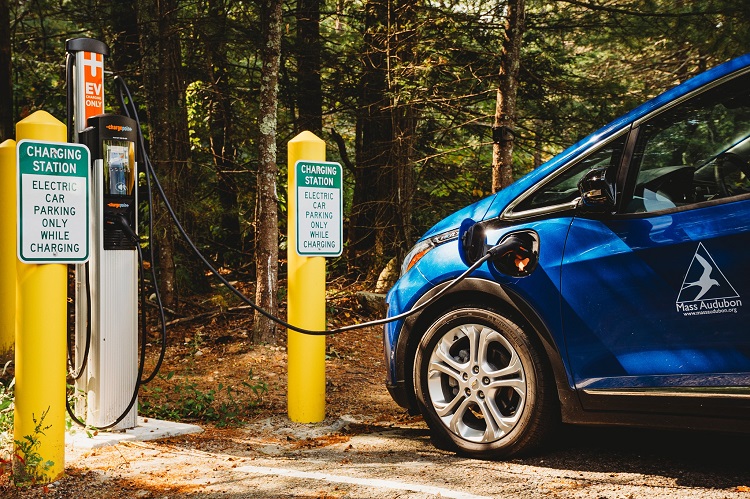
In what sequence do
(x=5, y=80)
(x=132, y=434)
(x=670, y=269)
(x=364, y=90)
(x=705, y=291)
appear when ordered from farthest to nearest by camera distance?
(x=364, y=90)
(x=5, y=80)
(x=132, y=434)
(x=670, y=269)
(x=705, y=291)

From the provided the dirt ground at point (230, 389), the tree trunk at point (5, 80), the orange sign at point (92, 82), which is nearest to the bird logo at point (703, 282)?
the dirt ground at point (230, 389)

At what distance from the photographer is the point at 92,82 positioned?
5.27 m

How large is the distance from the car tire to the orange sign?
2.63 metres

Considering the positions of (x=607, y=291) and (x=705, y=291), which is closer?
(x=705, y=291)

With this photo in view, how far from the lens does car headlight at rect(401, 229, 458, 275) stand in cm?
484

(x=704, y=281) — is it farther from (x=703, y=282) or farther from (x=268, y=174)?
(x=268, y=174)

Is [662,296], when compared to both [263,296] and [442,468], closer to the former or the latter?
[442,468]

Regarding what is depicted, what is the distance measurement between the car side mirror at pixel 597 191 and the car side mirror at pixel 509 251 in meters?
0.38

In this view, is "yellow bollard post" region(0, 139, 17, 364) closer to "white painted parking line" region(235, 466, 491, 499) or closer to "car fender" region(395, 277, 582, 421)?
"white painted parking line" region(235, 466, 491, 499)

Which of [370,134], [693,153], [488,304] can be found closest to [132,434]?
[488,304]

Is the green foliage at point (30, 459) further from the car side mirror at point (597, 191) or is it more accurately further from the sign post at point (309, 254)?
the car side mirror at point (597, 191)

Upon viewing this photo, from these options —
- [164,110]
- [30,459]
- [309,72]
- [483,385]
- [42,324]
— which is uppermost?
[309,72]

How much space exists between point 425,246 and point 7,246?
16.6ft

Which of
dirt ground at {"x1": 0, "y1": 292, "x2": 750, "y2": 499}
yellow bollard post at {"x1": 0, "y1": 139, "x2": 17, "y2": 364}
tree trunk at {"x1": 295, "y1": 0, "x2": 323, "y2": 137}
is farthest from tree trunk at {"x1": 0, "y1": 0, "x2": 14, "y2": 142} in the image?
dirt ground at {"x1": 0, "y1": 292, "x2": 750, "y2": 499}
